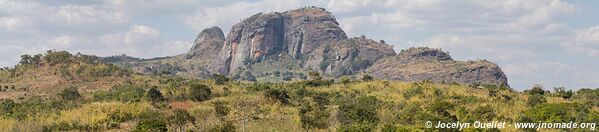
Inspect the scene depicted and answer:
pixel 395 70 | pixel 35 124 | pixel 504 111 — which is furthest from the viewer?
pixel 395 70

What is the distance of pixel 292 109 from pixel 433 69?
117 metres

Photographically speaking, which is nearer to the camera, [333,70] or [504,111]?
[504,111]

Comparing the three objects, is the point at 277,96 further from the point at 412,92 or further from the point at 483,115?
the point at 483,115

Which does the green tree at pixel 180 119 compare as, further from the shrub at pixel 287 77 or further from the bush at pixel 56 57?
the shrub at pixel 287 77

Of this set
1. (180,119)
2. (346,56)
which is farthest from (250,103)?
(346,56)

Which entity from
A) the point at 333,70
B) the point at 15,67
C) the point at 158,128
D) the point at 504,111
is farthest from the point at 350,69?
the point at 158,128

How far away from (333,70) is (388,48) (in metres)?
25.5

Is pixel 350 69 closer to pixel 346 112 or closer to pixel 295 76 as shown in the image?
pixel 295 76

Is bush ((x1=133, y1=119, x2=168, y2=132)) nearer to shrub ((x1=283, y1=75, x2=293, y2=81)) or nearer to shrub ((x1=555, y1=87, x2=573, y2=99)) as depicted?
shrub ((x1=555, y1=87, x2=573, y2=99))

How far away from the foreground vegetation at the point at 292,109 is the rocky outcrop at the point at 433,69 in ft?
296

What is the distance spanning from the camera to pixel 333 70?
18288 centimetres

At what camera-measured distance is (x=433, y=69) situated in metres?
145

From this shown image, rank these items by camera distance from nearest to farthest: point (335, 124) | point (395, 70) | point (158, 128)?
1. point (158, 128)
2. point (335, 124)
3. point (395, 70)

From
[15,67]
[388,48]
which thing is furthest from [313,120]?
[388,48]
